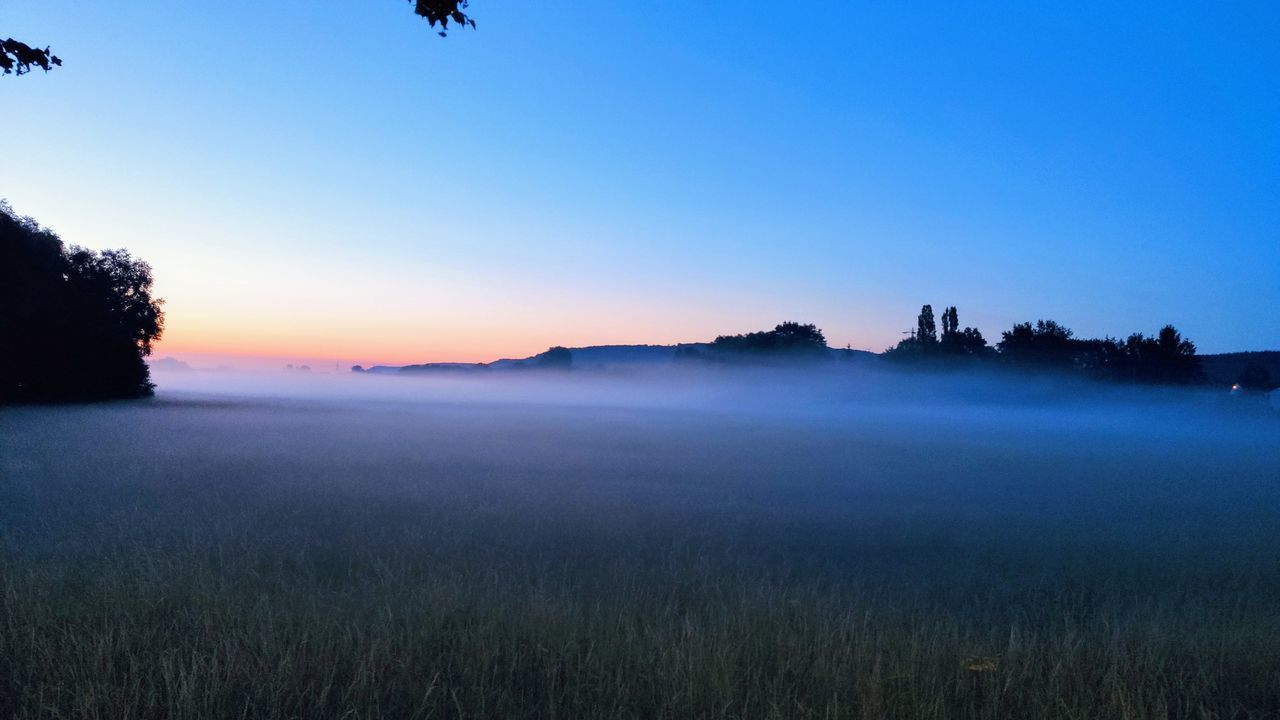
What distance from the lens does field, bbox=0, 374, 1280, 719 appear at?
15.1 feet

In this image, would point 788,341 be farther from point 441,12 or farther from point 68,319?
point 441,12

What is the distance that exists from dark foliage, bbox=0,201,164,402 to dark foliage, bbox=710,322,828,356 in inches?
3975

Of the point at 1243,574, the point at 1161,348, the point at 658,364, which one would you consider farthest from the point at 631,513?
the point at 658,364

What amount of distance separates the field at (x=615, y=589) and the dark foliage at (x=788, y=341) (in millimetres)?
109844

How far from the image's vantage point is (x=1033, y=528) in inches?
547

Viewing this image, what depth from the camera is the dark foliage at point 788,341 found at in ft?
433

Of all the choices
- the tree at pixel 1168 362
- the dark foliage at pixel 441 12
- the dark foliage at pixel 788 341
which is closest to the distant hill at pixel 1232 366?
the tree at pixel 1168 362

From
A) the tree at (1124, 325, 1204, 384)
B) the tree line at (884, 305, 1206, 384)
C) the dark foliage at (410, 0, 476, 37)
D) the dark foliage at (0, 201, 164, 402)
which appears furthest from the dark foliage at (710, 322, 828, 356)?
the dark foliage at (410, 0, 476, 37)

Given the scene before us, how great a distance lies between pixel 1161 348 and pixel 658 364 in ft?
334

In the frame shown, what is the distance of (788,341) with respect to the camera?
133m

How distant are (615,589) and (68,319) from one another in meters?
52.4

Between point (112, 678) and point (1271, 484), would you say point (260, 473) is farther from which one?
point (1271, 484)

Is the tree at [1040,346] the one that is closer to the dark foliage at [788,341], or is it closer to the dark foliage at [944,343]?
the dark foliage at [944,343]

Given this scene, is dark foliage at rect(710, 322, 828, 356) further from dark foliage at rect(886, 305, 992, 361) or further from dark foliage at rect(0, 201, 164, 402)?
dark foliage at rect(0, 201, 164, 402)
